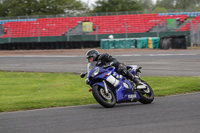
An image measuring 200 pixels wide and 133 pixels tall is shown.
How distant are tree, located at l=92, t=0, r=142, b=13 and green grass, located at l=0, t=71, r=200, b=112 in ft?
197

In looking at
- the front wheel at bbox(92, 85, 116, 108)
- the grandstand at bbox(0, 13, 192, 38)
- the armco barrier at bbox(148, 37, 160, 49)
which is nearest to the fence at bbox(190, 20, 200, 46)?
the armco barrier at bbox(148, 37, 160, 49)

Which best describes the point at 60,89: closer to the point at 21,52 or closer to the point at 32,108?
the point at 32,108

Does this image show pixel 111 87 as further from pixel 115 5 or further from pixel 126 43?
pixel 115 5

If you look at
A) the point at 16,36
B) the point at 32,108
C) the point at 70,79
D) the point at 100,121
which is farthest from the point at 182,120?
the point at 16,36

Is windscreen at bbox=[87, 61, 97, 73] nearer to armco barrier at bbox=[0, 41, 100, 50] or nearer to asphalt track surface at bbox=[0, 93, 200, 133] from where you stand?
asphalt track surface at bbox=[0, 93, 200, 133]

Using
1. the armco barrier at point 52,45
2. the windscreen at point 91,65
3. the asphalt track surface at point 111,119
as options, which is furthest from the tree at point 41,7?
the asphalt track surface at point 111,119

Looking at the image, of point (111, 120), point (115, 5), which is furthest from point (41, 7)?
point (111, 120)

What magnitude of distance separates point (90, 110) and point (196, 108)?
80.5 inches

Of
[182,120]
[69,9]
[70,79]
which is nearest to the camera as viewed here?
[182,120]

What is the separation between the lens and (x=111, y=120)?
6.73 meters

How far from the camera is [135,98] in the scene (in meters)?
8.88

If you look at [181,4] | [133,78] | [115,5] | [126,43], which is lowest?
[133,78]

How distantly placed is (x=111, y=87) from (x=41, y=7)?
6623cm

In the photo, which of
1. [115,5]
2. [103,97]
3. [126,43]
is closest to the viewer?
[103,97]
